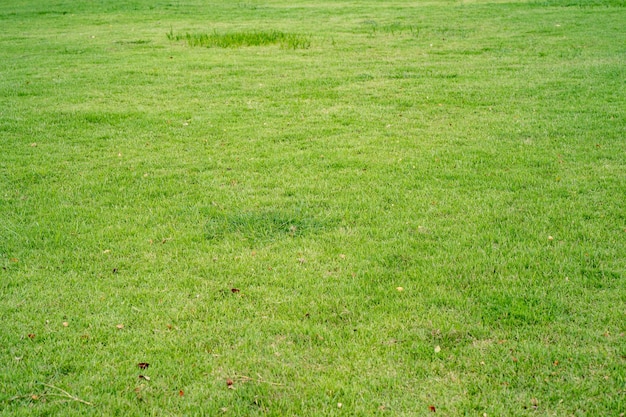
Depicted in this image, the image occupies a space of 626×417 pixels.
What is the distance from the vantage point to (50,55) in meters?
14.0

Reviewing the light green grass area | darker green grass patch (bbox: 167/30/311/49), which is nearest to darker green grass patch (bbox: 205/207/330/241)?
the light green grass area

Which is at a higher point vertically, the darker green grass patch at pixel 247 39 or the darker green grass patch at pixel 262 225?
the darker green grass patch at pixel 247 39

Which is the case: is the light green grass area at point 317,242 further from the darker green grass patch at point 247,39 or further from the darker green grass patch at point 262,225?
the darker green grass patch at point 247,39

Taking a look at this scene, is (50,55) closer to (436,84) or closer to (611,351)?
(436,84)

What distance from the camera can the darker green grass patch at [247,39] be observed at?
48.7 ft

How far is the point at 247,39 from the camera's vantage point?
15.2 m

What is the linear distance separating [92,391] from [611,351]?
3355 millimetres

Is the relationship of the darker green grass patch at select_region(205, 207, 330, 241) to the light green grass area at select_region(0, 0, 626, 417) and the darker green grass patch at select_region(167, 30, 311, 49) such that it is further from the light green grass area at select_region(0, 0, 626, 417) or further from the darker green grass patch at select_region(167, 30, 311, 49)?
the darker green grass patch at select_region(167, 30, 311, 49)

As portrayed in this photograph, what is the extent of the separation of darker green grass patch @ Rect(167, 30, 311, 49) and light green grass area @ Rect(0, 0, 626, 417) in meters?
3.31

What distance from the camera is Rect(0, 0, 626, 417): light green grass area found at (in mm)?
3793

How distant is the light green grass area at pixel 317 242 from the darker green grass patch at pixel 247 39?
10.9 ft

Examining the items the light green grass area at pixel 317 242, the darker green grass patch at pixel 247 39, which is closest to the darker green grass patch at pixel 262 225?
the light green grass area at pixel 317 242

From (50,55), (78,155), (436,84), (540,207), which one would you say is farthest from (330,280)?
(50,55)

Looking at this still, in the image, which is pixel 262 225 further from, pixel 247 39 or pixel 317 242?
pixel 247 39
